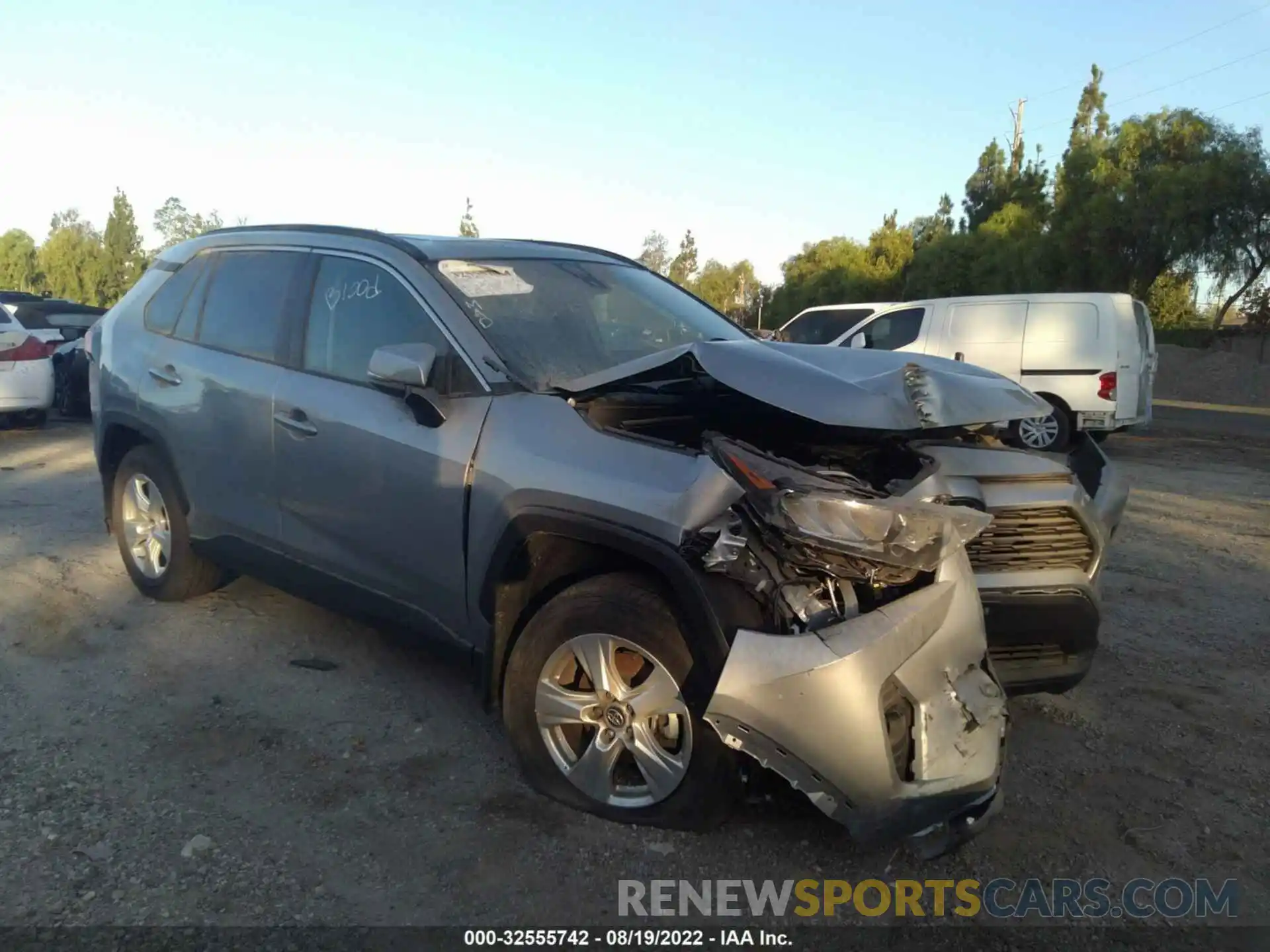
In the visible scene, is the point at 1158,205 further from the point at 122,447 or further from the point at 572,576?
the point at 572,576

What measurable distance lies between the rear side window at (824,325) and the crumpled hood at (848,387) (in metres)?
10.1

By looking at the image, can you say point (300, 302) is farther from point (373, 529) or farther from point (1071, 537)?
point (1071, 537)

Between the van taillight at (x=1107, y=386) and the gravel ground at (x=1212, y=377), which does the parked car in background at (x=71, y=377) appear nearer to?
the van taillight at (x=1107, y=386)

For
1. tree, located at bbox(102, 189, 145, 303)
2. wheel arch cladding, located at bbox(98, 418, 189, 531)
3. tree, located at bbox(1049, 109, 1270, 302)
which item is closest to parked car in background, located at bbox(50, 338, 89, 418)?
wheel arch cladding, located at bbox(98, 418, 189, 531)

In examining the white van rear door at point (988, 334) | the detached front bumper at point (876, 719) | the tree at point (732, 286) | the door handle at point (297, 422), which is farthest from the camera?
the tree at point (732, 286)

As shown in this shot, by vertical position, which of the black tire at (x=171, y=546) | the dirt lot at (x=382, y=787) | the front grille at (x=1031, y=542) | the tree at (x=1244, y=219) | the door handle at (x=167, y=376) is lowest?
the dirt lot at (x=382, y=787)

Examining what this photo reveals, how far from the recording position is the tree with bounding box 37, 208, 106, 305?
66812 mm

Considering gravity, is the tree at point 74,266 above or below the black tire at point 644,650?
above

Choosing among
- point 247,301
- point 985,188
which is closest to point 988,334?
point 247,301

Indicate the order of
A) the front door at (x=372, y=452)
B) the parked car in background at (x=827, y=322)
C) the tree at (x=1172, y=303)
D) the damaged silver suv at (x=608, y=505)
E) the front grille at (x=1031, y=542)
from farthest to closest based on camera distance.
→ the tree at (x=1172, y=303) < the parked car in background at (x=827, y=322) < the front door at (x=372, y=452) < the front grille at (x=1031, y=542) < the damaged silver suv at (x=608, y=505)

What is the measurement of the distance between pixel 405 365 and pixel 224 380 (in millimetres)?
1471

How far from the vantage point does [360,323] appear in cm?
414

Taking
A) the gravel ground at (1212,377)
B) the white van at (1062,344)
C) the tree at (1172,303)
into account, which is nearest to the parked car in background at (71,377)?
the white van at (1062,344)

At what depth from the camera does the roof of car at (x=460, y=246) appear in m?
4.14
